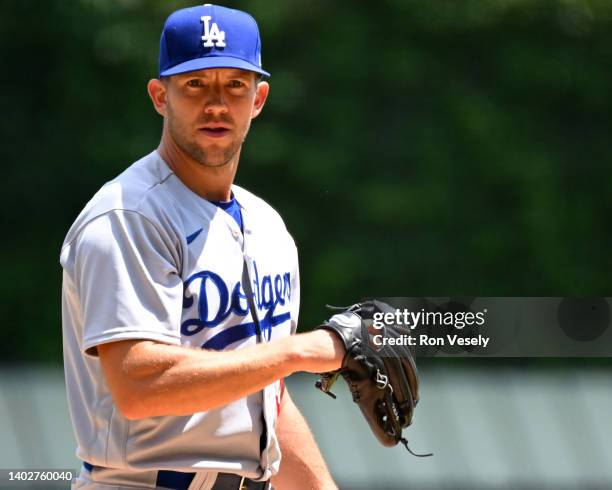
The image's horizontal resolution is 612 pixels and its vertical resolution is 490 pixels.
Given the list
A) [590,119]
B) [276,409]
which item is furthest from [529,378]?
[276,409]

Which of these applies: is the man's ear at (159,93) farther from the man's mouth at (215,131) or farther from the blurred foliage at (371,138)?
the blurred foliage at (371,138)

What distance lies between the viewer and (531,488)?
513 centimetres

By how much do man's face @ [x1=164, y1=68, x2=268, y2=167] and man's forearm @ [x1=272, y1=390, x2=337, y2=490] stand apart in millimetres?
575

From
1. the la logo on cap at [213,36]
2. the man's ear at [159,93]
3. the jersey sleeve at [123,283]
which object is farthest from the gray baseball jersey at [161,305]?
the la logo on cap at [213,36]

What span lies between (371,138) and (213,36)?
22.5 ft

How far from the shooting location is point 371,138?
346 inches

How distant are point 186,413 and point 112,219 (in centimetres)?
33

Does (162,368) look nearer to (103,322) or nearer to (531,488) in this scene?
(103,322)

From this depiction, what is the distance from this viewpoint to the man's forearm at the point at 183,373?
174 cm

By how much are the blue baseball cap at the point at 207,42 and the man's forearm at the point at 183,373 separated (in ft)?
1.67

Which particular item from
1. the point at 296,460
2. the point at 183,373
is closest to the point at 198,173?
the point at 183,373

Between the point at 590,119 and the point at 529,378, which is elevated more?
the point at 590,119

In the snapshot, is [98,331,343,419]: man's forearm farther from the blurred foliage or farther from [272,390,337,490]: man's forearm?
the blurred foliage

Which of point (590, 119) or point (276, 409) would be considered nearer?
point (276, 409)
